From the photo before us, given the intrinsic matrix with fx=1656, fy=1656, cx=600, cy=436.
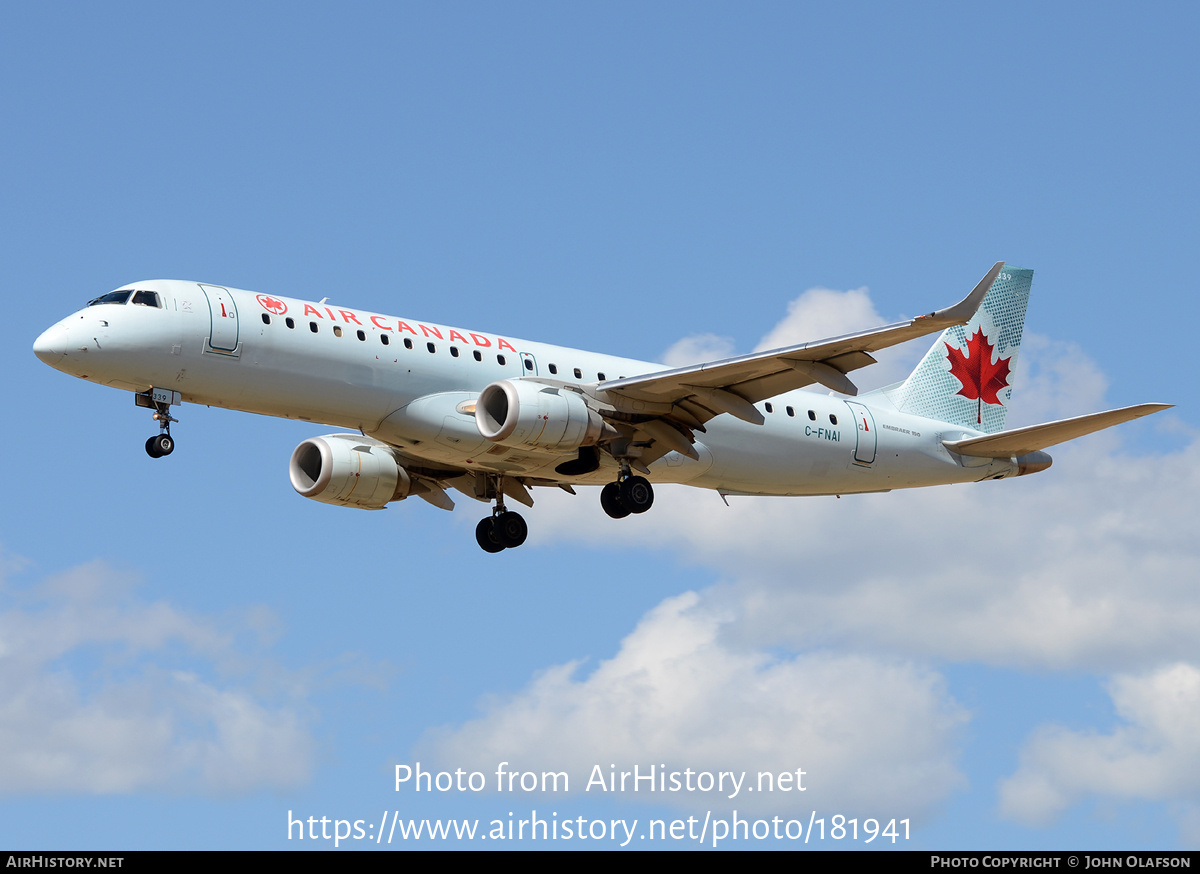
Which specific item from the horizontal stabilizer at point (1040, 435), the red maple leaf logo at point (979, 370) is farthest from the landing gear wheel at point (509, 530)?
the red maple leaf logo at point (979, 370)

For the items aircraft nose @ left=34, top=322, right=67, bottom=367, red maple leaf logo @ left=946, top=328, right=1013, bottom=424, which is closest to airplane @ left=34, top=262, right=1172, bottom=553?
aircraft nose @ left=34, top=322, right=67, bottom=367

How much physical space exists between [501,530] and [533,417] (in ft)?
24.4

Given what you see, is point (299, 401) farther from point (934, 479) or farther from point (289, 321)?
point (934, 479)

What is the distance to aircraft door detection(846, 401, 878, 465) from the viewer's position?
4190 cm

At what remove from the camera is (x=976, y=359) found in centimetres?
4662

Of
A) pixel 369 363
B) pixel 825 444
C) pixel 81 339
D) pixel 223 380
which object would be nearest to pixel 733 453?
pixel 825 444

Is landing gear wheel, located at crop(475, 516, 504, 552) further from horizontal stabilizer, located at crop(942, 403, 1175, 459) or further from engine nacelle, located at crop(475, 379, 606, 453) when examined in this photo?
horizontal stabilizer, located at crop(942, 403, 1175, 459)

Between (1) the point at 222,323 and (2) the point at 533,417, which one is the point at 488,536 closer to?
(2) the point at 533,417

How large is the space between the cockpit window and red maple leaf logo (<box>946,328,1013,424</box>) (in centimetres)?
2270

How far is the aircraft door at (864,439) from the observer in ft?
137

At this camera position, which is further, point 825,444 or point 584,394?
point 825,444

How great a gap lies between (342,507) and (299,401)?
251 inches

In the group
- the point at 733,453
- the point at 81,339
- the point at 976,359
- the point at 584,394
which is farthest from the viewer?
the point at 976,359

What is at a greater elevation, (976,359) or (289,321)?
(976,359)
